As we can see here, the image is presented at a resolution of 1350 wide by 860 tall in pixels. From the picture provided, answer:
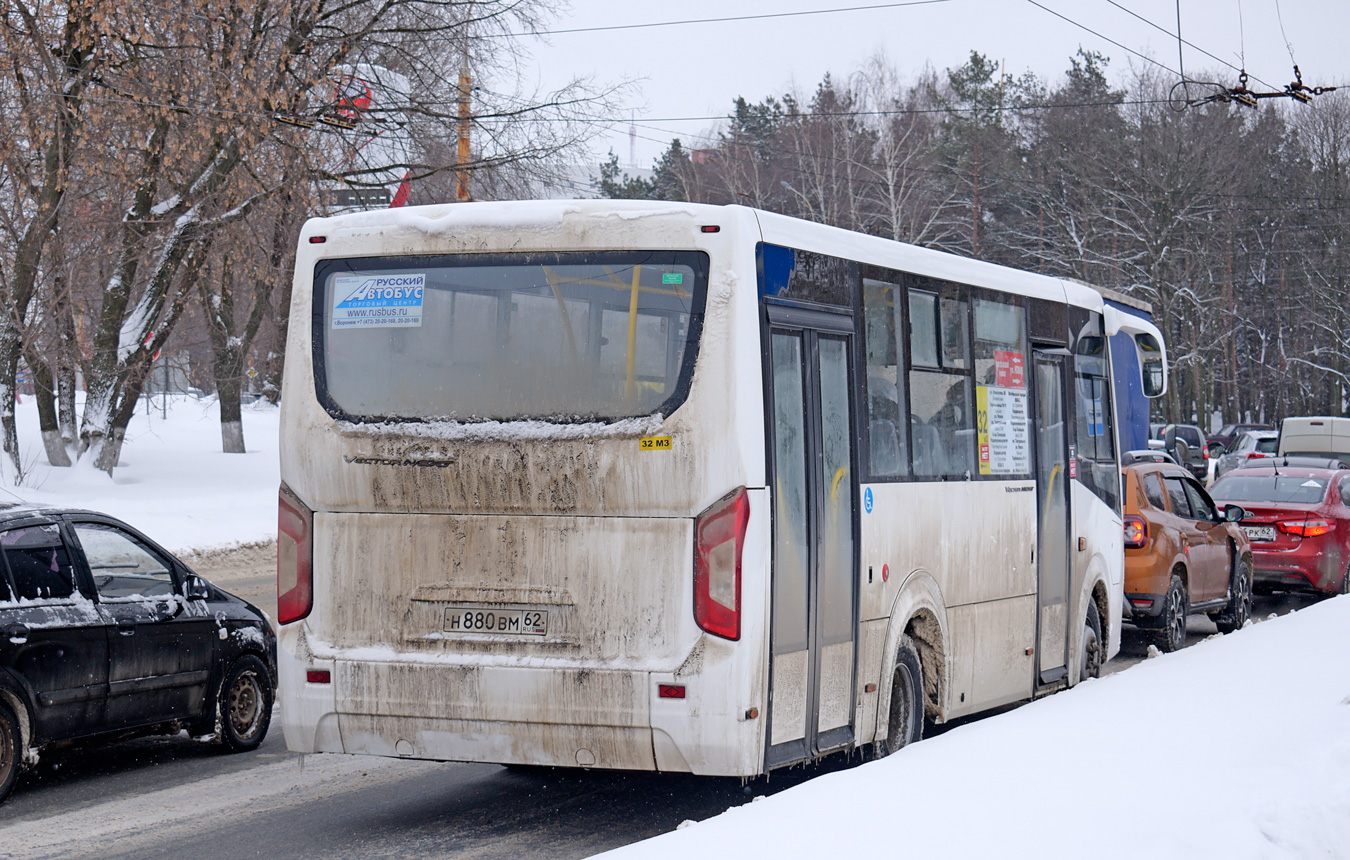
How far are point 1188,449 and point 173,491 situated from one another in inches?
896

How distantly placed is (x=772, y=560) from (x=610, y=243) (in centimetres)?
163

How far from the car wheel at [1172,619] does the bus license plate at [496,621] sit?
866 cm

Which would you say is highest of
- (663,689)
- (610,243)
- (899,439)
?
(610,243)

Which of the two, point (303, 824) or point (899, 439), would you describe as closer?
point (303, 824)

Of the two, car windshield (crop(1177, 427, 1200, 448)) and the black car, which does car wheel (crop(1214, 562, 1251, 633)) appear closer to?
the black car

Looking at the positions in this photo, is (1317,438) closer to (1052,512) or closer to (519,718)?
(1052,512)

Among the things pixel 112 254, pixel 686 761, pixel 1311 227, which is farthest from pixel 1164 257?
pixel 686 761

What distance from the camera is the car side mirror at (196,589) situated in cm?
872

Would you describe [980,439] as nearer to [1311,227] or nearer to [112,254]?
[112,254]

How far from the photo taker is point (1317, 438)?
3209cm

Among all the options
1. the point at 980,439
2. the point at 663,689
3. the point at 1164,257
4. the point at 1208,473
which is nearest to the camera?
the point at 663,689

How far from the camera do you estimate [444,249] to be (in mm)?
6824

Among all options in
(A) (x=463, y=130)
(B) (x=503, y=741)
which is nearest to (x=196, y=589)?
(B) (x=503, y=741)

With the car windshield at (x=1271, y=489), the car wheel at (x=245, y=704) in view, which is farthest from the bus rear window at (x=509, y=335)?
the car windshield at (x=1271, y=489)
